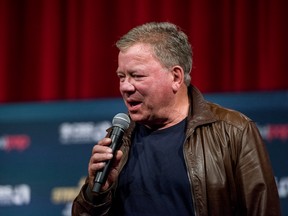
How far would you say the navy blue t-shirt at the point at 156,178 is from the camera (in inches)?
67.7

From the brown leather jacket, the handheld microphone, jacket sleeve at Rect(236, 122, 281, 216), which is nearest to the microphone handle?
the handheld microphone

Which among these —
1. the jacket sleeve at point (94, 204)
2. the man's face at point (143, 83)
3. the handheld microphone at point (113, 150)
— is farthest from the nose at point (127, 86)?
the jacket sleeve at point (94, 204)

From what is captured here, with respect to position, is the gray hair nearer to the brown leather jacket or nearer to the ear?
the ear

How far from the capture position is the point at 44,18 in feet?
12.1

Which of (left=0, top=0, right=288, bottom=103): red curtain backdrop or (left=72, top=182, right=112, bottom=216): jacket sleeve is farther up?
(left=0, top=0, right=288, bottom=103): red curtain backdrop

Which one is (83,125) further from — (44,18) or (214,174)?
(214,174)

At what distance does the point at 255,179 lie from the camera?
1.66 m

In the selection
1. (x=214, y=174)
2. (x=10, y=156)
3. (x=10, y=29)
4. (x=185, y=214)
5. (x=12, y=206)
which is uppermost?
(x=10, y=29)

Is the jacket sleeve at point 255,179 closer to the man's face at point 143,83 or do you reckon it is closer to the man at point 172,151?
the man at point 172,151

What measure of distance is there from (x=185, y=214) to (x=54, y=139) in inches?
60.3

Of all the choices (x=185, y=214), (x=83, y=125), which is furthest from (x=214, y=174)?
(x=83, y=125)

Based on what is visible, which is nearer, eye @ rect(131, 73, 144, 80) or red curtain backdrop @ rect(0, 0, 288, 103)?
eye @ rect(131, 73, 144, 80)

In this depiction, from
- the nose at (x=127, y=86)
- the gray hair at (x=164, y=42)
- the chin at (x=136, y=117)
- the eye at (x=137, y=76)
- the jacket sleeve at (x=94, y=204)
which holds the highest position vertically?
the gray hair at (x=164, y=42)

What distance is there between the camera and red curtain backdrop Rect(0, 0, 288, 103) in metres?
3.36
